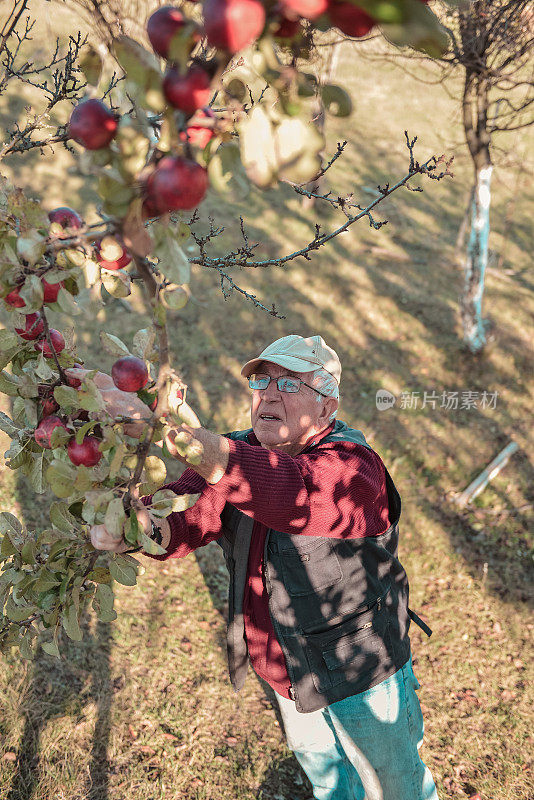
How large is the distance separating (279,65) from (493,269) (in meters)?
10.6

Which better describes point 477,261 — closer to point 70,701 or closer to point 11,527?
point 70,701

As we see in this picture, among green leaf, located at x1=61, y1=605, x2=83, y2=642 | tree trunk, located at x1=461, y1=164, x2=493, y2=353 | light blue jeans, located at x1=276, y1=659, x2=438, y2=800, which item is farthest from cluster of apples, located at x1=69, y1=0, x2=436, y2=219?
tree trunk, located at x1=461, y1=164, x2=493, y2=353

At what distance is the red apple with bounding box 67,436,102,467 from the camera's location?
4.01ft

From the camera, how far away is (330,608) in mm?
2146

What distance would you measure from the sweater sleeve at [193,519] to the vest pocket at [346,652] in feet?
1.75

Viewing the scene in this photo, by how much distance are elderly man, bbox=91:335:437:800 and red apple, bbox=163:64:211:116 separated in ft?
4.34

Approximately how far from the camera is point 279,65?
0.73 metres

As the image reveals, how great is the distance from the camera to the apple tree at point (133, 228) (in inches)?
28.7

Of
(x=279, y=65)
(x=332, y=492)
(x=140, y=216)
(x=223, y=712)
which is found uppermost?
(x=279, y=65)

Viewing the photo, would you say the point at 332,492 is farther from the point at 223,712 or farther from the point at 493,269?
the point at 493,269

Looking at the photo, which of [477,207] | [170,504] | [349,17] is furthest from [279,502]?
[477,207]

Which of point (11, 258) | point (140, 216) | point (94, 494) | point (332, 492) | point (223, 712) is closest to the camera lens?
point (140, 216)

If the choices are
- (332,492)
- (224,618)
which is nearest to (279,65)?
(332,492)

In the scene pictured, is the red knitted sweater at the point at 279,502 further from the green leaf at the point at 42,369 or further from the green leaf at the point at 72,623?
the green leaf at the point at 42,369
